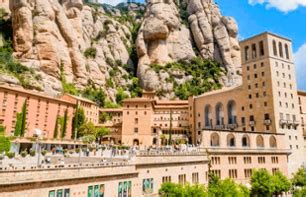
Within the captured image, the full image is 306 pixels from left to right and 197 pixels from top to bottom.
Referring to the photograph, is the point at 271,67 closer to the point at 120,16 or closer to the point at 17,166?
the point at 17,166

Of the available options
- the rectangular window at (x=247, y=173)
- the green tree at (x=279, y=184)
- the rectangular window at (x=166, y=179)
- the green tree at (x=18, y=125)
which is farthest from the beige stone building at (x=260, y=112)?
the green tree at (x=18, y=125)

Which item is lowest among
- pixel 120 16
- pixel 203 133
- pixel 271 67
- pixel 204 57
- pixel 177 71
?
pixel 203 133

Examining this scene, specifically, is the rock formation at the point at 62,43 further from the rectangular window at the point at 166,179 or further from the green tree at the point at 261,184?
the green tree at the point at 261,184

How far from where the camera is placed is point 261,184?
37.8 metres

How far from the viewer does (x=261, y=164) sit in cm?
4631

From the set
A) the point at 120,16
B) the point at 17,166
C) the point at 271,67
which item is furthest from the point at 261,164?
the point at 120,16

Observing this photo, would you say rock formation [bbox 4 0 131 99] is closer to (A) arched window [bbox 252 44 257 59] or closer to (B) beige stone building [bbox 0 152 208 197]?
(B) beige stone building [bbox 0 152 208 197]

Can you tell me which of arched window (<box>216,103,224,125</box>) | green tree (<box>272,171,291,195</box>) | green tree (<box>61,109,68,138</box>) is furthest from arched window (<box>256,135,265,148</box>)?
green tree (<box>61,109,68,138</box>)

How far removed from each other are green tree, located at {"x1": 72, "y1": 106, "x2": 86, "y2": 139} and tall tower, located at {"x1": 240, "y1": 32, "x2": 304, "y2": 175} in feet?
118

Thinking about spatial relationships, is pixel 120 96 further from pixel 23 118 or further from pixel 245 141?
pixel 245 141

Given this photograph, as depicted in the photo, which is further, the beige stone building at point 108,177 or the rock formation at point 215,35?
the rock formation at point 215,35

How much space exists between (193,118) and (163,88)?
2193 centimetres

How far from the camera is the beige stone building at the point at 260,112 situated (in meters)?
45.8

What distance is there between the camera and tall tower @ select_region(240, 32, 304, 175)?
177 ft
